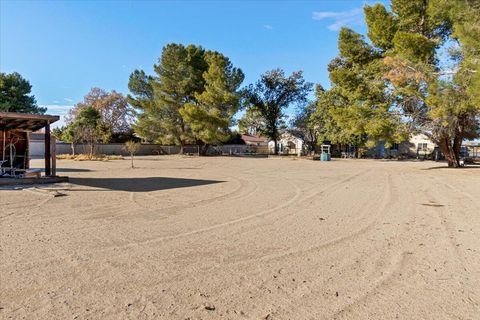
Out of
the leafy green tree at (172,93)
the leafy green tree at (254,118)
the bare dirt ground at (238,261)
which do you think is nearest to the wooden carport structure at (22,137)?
the bare dirt ground at (238,261)

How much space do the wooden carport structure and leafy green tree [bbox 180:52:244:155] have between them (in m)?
20.0

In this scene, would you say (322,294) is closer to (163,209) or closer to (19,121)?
(163,209)

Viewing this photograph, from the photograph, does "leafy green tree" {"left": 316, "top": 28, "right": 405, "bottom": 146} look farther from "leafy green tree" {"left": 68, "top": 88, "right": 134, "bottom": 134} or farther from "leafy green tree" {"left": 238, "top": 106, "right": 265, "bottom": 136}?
"leafy green tree" {"left": 68, "top": 88, "right": 134, "bottom": 134}

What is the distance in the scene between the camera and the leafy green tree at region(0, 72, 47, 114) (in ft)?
116

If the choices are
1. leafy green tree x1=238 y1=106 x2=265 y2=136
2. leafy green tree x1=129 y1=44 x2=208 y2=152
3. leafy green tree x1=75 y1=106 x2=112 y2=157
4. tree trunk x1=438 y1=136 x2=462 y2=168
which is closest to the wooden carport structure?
leafy green tree x1=75 y1=106 x2=112 y2=157

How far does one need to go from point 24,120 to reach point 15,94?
2993 cm

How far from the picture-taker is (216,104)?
3500 centimetres

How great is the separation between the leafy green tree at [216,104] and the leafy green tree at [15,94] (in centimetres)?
1869

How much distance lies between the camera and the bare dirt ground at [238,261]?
2.70 meters

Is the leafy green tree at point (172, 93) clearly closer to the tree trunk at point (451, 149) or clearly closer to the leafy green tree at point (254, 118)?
the leafy green tree at point (254, 118)

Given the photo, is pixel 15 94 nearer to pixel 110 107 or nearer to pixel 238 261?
pixel 110 107

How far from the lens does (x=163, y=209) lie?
22.4 feet

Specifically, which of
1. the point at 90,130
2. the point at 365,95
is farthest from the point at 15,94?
the point at 365,95

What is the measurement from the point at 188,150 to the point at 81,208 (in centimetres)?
3916
